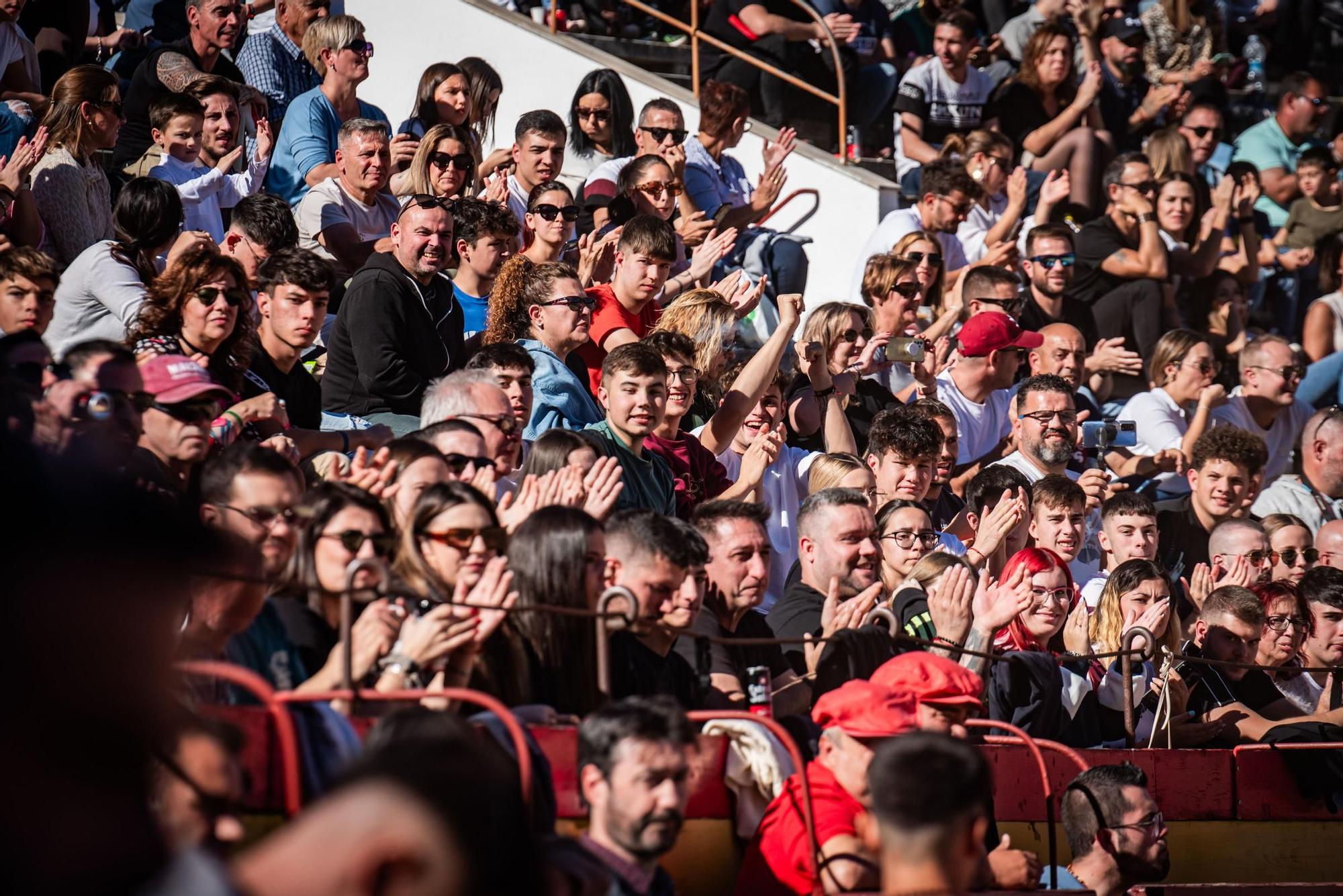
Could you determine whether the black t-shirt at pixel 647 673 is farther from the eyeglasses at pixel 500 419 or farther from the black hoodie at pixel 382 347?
the black hoodie at pixel 382 347

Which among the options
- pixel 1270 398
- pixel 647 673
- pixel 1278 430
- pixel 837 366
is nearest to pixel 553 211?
pixel 837 366

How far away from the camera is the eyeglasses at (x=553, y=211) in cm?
988

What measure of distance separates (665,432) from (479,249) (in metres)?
1.46

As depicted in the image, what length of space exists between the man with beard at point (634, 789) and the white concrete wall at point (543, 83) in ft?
30.9

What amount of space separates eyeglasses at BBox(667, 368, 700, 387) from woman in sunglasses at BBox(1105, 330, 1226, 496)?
12.3 ft

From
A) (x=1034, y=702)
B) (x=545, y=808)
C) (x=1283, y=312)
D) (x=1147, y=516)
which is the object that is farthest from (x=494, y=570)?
(x=1283, y=312)

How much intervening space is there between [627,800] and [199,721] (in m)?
1.26

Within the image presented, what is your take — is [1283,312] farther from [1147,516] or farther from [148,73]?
[148,73]

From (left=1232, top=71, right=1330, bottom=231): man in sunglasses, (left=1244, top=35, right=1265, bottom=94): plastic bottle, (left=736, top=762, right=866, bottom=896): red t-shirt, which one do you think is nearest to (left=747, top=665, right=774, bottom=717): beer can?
(left=736, top=762, right=866, bottom=896): red t-shirt

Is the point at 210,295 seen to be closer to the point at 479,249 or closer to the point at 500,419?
the point at 500,419

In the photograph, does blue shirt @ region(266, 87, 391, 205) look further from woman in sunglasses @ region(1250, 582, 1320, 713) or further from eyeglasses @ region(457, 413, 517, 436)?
woman in sunglasses @ region(1250, 582, 1320, 713)

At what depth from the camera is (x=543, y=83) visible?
13.9m

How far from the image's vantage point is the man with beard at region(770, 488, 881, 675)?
7.32 metres

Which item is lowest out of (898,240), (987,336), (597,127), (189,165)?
(987,336)
